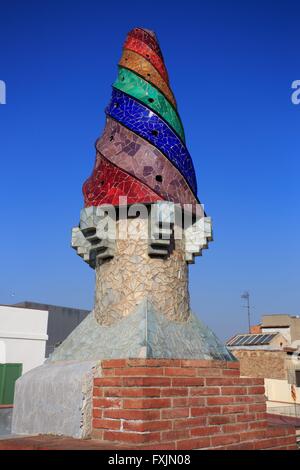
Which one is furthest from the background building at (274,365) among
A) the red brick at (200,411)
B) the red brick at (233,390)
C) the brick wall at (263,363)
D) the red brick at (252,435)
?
the red brick at (200,411)

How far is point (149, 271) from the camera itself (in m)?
6.03

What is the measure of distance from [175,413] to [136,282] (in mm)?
1932

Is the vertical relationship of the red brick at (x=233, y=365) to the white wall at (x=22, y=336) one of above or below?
below

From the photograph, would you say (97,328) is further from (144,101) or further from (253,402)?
(144,101)

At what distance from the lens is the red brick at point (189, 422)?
4.42 m

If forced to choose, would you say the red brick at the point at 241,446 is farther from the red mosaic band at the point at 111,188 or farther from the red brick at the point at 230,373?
the red mosaic band at the point at 111,188

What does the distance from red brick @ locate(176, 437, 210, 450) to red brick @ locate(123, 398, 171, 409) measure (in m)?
0.35

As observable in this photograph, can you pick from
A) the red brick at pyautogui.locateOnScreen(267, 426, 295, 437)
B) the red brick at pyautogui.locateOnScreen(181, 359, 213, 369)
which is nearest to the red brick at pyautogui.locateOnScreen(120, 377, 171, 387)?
the red brick at pyautogui.locateOnScreen(181, 359, 213, 369)

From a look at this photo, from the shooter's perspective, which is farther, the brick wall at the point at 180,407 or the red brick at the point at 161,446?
the brick wall at the point at 180,407

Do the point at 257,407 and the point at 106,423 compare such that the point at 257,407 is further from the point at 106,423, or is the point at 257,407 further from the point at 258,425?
the point at 106,423

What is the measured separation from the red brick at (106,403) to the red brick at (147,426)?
23cm

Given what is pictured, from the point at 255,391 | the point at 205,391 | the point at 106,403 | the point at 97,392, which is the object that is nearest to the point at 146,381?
the point at 106,403
